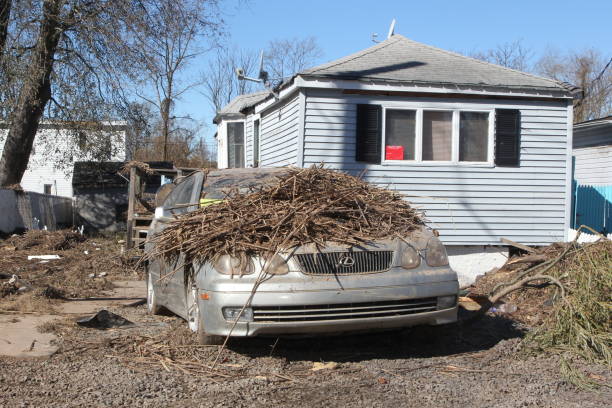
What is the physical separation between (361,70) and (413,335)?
23.2 ft

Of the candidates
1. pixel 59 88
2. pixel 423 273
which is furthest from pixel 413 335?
pixel 59 88

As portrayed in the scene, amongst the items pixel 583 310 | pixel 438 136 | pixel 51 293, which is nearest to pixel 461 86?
pixel 438 136

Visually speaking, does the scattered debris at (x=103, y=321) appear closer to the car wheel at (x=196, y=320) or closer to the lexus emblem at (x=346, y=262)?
the car wheel at (x=196, y=320)

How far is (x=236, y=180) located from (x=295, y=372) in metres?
2.23

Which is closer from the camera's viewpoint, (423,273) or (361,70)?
(423,273)

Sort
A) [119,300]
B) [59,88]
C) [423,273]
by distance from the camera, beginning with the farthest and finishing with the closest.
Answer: [59,88] < [119,300] < [423,273]

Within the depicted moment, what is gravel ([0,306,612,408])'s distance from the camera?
13.1 ft

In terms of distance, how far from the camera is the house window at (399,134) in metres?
11.6

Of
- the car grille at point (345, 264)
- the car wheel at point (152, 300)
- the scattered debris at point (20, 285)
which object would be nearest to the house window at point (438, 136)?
the car wheel at point (152, 300)

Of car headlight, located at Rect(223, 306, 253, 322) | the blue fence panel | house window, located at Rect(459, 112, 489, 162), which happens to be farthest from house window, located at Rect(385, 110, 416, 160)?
the blue fence panel

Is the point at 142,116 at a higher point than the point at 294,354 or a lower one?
higher

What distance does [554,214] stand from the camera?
12.3 m

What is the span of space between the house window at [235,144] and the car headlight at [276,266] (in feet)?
46.0

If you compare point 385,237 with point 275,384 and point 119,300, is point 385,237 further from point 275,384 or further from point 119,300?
point 119,300
